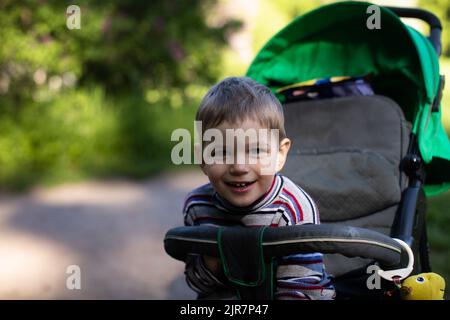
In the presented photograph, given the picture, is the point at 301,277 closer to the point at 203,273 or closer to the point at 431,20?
the point at 203,273

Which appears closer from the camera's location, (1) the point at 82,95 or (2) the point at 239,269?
(2) the point at 239,269

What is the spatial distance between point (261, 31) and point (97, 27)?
6.45m

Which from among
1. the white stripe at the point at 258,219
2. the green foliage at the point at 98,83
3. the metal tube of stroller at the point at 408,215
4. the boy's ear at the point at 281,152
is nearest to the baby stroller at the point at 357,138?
the metal tube of stroller at the point at 408,215

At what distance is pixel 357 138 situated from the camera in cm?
271

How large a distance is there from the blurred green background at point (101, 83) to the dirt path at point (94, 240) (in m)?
0.42

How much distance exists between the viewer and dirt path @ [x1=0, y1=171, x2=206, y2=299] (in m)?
3.69

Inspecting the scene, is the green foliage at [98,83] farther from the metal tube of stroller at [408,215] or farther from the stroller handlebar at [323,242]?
the stroller handlebar at [323,242]

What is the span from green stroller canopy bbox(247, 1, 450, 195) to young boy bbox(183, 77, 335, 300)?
87cm

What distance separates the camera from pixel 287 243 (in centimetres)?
168

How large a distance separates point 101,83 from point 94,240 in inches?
124

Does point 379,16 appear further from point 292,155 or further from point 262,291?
point 262,291

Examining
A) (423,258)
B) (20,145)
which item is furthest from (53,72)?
(423,258)

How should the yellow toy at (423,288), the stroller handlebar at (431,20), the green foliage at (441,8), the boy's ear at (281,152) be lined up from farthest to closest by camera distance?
the green foliage at (441,8) < the stroller handlebar at (431,20) < the boy's ear at (281,152) < the yellow toy at (423,288)

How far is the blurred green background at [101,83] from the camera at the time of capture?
6031 millimetres
